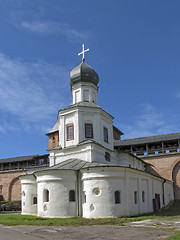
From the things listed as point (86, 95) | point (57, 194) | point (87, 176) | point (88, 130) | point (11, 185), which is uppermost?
point (86, 95)

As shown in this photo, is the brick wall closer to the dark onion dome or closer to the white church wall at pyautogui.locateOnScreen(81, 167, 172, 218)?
the white church wall at pyautogui.locateOnScreen(81, 167, 172, 218)

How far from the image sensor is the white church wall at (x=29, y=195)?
21.9 m

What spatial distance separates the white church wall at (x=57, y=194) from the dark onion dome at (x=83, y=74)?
10.4 m

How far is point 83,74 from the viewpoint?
25469 millimetres

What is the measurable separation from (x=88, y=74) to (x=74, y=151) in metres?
8.01

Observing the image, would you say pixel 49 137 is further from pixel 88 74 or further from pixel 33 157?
pixel 88 74

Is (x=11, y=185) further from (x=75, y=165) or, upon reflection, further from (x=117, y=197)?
(x=117, y=197)

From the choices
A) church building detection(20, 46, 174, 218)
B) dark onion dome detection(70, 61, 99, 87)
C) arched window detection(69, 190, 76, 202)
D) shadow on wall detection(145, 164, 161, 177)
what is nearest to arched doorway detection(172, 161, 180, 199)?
shadow on wall detection(145, 164, 161, 177)

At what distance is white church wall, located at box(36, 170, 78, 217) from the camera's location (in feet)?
59.1

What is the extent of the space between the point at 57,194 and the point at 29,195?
17.6 feet

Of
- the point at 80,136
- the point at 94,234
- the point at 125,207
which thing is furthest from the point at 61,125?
the point at 94,234

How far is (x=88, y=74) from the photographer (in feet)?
83.8

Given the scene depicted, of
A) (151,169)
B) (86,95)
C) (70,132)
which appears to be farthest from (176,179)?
(70,132)

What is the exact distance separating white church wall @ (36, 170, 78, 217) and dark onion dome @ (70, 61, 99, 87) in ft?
34.1
